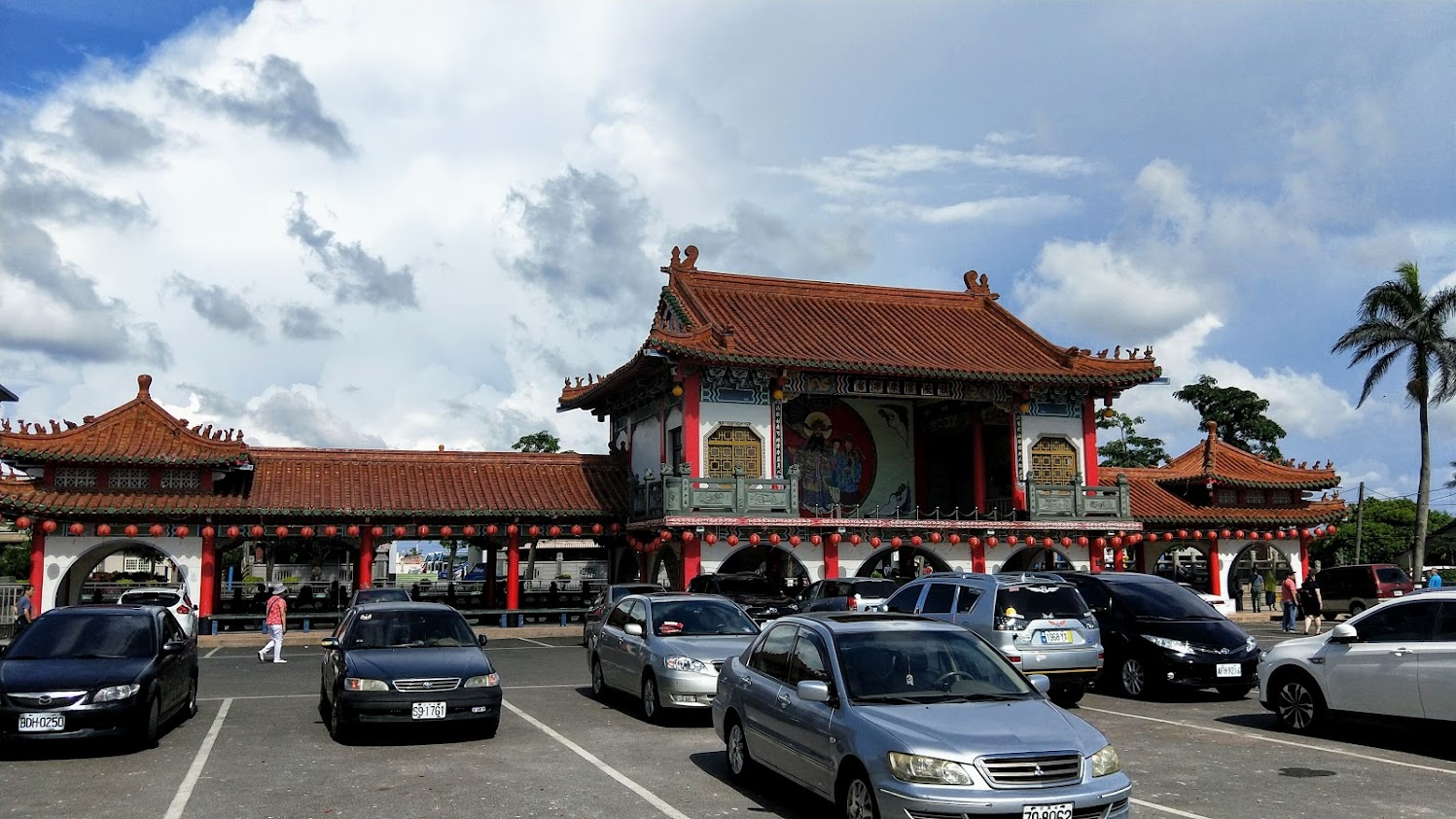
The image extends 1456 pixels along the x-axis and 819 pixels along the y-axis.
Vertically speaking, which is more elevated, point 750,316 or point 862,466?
point 750,316

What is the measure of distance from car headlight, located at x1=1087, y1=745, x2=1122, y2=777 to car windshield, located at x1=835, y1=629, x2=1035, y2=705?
3.12 ft

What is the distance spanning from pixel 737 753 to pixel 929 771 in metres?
3.08

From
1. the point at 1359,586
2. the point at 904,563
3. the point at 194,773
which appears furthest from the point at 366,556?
the point at 1359,586

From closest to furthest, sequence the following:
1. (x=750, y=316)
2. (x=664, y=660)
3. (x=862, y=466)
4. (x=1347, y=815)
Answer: (x=1347, y=815) < (x=664, y=660) < (x=750, y=316) < (x=862, y=466)

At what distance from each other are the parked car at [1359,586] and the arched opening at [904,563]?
38.3 feet

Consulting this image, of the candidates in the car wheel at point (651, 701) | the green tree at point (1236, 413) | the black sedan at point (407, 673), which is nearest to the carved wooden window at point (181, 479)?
the black sedan at point (407, 673)

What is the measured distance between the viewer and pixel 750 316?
33.1 metres

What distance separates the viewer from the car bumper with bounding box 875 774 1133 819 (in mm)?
6922

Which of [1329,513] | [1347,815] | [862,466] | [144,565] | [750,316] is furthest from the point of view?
[144,565]

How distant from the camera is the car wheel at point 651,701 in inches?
536

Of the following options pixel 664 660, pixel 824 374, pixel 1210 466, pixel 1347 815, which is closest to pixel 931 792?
pixel 1347 815

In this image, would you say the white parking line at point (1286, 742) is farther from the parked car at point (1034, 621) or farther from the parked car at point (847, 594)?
the parked car at point (847, 594)

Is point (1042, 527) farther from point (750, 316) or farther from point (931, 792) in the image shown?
point (931, 792)

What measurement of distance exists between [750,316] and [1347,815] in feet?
83.4
